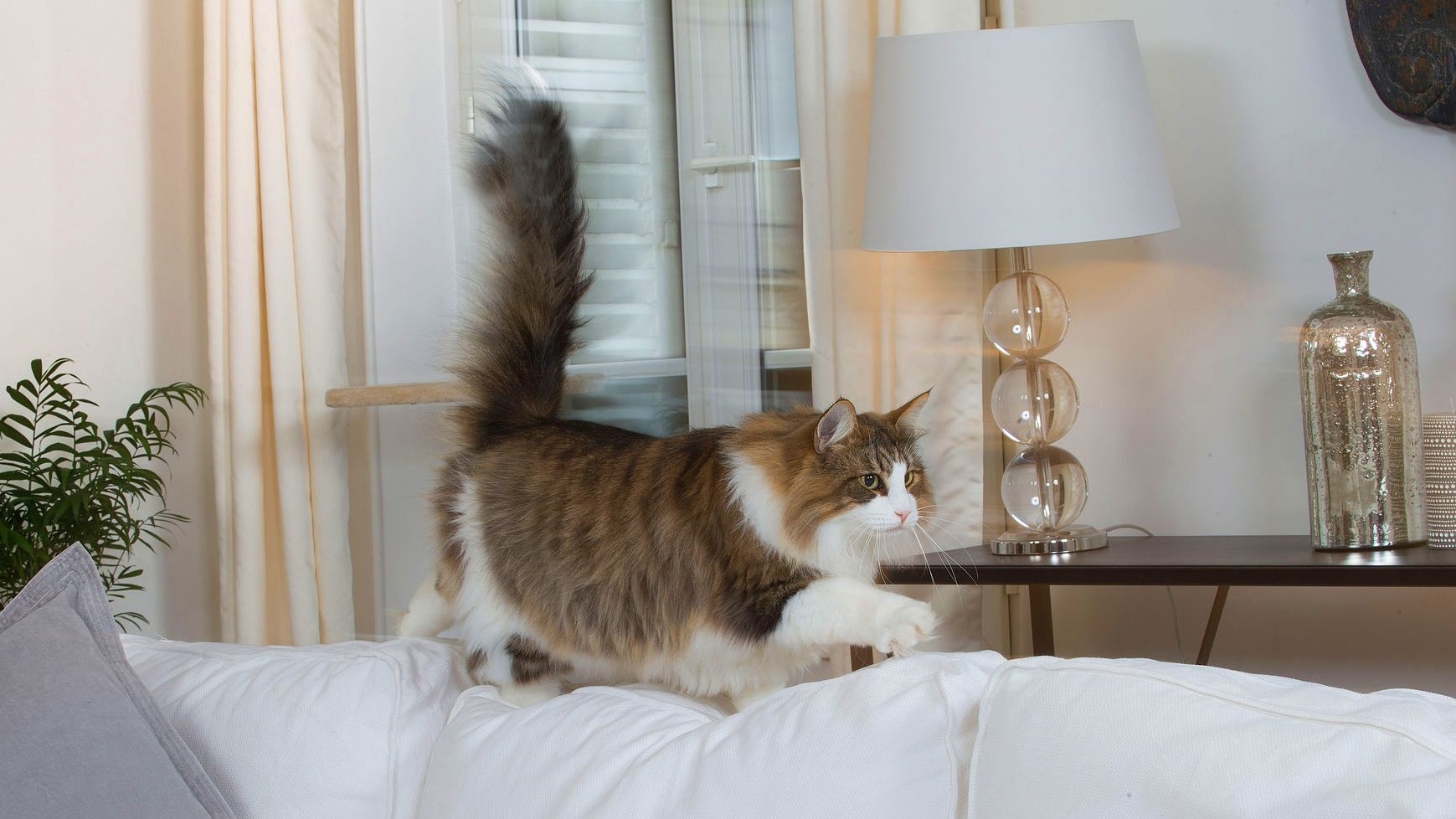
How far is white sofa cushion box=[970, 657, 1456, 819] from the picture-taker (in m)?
0.70

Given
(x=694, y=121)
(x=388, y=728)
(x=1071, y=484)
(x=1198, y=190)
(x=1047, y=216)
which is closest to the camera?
(x=388, y=728)

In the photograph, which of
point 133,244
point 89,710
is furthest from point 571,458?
point 133,244

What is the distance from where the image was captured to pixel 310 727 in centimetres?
114

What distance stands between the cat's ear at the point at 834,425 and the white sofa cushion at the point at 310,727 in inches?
18.5

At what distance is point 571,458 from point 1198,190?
3.46 feet

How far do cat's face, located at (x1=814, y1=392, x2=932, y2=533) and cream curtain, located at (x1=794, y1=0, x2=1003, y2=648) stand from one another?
543 mm

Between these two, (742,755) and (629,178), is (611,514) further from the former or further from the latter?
(629,178)

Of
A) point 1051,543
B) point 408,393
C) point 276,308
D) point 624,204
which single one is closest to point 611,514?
point 1051,543

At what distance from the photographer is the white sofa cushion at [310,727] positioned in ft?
3.65

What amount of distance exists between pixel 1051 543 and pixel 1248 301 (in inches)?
19.9

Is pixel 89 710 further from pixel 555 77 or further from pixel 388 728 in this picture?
pixel 555 77

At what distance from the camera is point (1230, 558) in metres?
1.44

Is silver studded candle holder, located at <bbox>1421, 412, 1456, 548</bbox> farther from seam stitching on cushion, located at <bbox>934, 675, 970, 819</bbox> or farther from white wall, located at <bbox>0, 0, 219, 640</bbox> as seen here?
white wall, located at <bbox>0, 0, 219, 640</bbox>

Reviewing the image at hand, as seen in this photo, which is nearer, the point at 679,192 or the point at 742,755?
the point at 742,755
